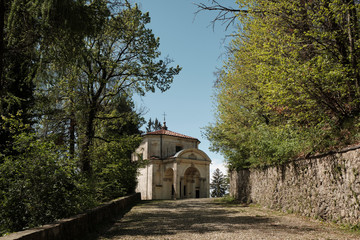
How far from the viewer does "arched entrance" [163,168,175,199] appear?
37.8 m

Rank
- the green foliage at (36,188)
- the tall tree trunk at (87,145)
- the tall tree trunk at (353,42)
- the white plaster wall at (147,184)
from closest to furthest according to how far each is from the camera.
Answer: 1. the green foliage at (36,188)
2. the tall tree trunk at (353,42)
3. the tall tree trunk at (87,145)
4. the white plaster wall at (147,184)

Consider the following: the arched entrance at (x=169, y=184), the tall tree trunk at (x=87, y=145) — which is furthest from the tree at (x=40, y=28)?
the arched entrance at (x=169, y=184)

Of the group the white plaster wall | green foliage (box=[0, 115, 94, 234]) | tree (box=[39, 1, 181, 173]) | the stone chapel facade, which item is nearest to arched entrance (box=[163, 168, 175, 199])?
the stone chapel facade

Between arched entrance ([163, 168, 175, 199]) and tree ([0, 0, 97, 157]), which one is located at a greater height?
tree ([0, 0, 97, 157])

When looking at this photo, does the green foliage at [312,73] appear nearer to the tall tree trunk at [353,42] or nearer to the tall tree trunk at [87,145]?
the tall tree trunk at [353,42]

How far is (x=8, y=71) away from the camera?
816cm

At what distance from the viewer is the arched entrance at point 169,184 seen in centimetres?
3775

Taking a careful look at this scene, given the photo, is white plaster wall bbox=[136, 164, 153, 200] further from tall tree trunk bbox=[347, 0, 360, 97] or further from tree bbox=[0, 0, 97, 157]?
tall tree trunk bbox=[347, 0, 360, 97]

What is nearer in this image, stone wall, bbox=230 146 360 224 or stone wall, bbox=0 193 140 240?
stone wall, bbox=0 193 140 240

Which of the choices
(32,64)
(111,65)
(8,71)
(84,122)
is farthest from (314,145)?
(84,122)

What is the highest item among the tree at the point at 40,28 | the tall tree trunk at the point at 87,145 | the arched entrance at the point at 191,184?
the tree at the point at 40,28

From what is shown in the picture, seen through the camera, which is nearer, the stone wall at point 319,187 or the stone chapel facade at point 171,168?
the stone wall at point 319,187

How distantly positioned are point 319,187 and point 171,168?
29.0 meters

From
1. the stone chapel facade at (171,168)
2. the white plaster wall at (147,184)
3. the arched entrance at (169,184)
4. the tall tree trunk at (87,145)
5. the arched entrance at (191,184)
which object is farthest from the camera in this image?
the arched entrance at (191,184)
